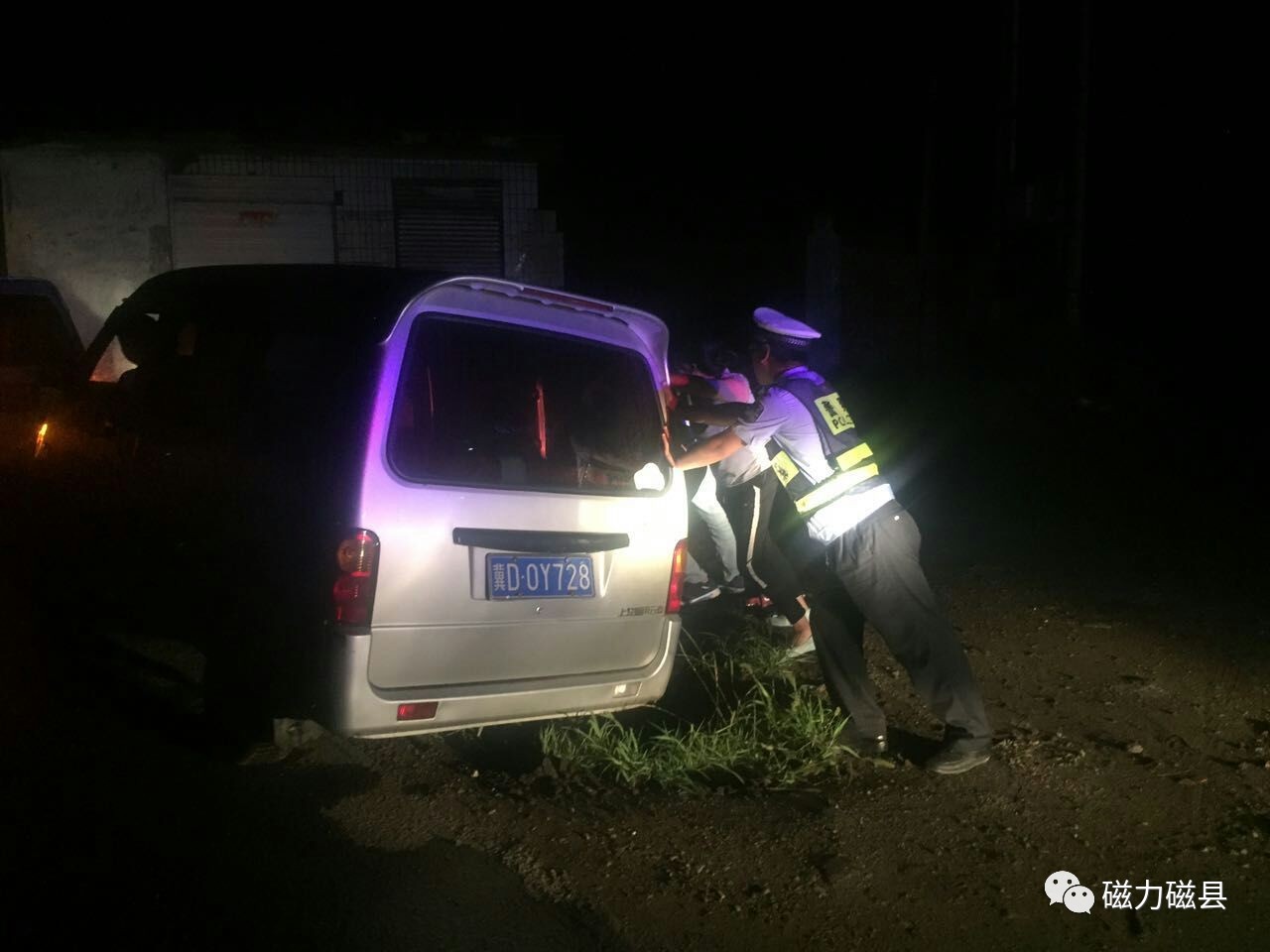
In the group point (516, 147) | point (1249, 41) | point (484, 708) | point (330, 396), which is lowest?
point (484, 708)

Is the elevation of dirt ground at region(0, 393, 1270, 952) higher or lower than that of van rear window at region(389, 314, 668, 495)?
lower

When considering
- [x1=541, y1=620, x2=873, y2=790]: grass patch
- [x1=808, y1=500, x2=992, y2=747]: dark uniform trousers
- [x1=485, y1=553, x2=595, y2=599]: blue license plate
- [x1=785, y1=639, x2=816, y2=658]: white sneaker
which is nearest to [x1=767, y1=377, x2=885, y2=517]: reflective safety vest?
[x1=808, y1=500, x2=992, y2=747]: dark uniform trousers

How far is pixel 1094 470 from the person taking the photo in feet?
33.3

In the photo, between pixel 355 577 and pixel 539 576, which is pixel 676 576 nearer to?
pixel 539 576

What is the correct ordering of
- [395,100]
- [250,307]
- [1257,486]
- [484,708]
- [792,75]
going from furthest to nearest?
[792,75] < [395,100] < [1257,486] < [250,307] < [484,708]

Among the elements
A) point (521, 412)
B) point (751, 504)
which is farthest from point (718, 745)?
point (751, 504)

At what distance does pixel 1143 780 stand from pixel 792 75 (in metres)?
13.2

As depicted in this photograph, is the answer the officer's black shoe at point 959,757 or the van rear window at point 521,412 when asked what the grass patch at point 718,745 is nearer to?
the officer's black shoe at point 959,757

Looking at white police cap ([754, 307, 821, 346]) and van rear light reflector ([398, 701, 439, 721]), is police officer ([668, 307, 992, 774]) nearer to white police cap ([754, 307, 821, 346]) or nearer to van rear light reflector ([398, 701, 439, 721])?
white police cap ([754, 307, 821, 346])

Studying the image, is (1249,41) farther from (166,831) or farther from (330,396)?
(166,831)

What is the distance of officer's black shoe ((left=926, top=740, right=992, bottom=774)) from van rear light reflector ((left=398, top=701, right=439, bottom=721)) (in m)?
2.01

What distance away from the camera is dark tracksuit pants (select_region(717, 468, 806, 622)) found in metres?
6.08

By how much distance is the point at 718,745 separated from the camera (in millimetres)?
4715

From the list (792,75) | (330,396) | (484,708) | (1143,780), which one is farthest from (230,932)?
(792,75)
